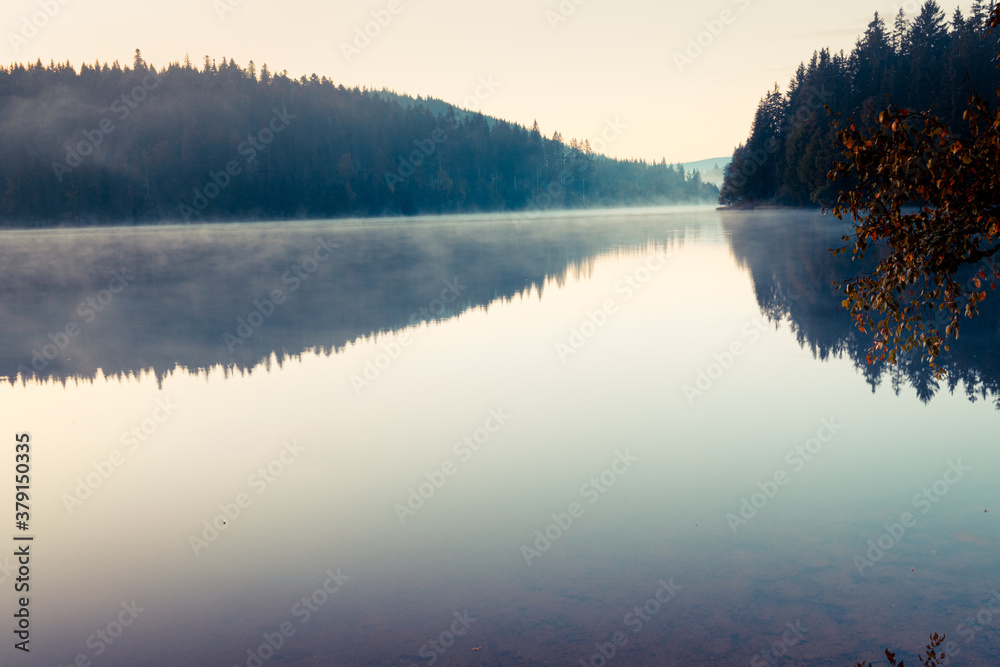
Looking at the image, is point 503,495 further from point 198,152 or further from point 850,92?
point 198,152

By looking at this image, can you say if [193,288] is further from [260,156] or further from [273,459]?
[260,156]

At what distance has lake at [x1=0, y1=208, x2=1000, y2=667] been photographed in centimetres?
622

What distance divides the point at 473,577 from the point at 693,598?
1.95 m

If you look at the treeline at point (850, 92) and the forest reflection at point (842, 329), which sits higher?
the treeline at point (850, 92)

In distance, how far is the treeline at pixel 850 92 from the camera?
300 ft

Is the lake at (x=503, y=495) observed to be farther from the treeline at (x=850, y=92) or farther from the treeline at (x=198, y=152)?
the treeline at (x=198, y=152)

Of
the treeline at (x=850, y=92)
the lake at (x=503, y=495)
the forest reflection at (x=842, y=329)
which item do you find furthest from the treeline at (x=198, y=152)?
the lake at (x=503, y=495)

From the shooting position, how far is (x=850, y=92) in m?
116

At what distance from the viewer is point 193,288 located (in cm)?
3219

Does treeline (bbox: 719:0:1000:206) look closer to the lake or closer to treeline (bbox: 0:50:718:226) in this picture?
the lake

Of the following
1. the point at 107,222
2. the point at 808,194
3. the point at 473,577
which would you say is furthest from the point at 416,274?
the point at 107,222

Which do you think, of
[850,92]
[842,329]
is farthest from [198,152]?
[842,329]

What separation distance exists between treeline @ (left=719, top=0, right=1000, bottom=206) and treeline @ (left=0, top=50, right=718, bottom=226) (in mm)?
78650

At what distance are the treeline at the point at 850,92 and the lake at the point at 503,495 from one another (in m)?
68.1
